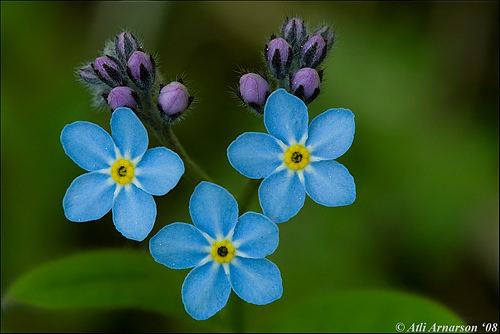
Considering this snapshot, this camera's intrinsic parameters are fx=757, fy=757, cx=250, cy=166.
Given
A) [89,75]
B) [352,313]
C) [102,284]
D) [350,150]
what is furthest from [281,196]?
[350,150]

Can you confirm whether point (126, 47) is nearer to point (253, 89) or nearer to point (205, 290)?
point (253, 89)

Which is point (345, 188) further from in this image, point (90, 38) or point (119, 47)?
point (90, 38)

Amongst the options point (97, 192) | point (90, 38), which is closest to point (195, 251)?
point (97, 192)

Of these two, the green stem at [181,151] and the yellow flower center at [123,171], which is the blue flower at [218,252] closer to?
the yellow flower center at [123,171]

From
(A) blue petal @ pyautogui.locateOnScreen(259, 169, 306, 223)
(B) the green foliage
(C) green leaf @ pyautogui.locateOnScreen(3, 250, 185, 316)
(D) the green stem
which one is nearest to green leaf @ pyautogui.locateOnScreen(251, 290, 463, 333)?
(B) the green foliage

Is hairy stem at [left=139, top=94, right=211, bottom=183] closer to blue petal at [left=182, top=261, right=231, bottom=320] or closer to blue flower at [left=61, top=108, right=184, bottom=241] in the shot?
blue flower at [left=61, top=108, right=184, bottom=241]

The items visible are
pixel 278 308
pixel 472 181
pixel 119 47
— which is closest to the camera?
pixel 119 47
